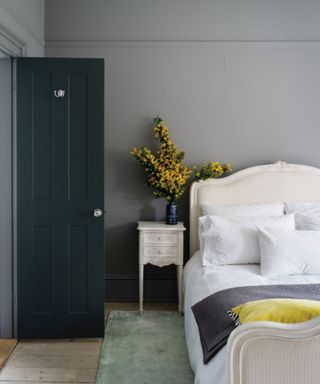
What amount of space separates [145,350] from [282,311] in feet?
4.97

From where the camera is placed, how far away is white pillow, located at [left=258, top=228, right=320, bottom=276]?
288 centimetres

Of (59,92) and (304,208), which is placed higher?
(59,92)

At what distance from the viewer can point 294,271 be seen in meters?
2.89

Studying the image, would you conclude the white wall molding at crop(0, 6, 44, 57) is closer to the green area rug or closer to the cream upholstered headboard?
the cream upholstered headboard

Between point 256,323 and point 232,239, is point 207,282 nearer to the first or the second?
point 232,239

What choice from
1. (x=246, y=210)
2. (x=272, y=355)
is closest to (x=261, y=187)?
(x=246, y=210)

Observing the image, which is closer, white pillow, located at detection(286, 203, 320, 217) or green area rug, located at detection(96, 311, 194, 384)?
green area rug, located at detection(96, 311, 194, 384)

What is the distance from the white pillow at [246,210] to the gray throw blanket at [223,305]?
121 cm

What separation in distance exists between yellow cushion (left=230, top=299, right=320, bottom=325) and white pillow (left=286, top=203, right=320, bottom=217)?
1.89 meters

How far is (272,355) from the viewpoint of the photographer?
1.57m

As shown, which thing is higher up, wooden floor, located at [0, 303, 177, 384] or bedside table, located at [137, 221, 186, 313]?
bedside table, located at [137, 221, 186, 313]

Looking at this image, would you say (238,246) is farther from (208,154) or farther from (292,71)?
(292,71)

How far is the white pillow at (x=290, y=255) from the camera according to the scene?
2.88 meters

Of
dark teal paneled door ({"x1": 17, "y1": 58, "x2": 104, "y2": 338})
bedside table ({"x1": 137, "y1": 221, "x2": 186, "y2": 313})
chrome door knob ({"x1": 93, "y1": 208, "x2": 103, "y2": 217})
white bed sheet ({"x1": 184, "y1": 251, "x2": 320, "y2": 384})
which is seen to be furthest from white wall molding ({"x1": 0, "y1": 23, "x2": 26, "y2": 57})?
white bed sheet ({"x1": 184, "y1": 251, "x2": 320, "y2": 384})
